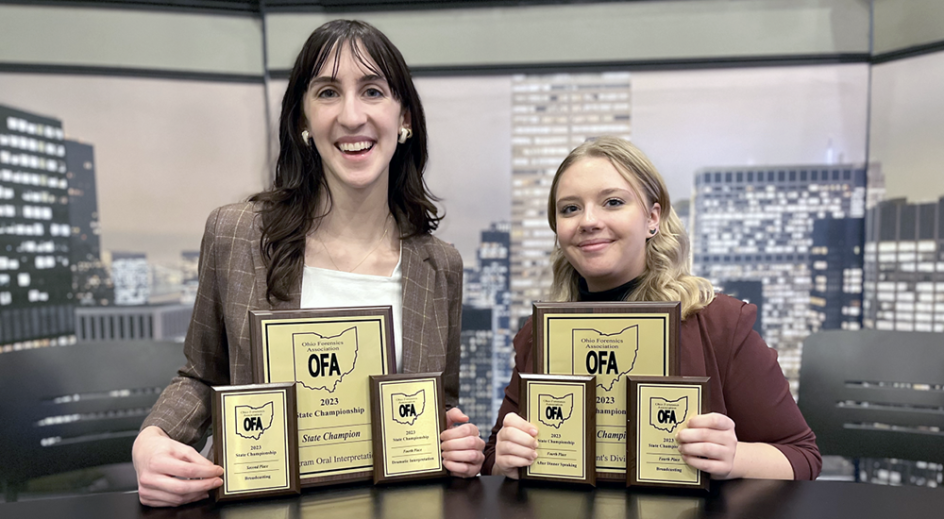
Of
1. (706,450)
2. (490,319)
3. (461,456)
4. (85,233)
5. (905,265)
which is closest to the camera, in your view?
(706,450)

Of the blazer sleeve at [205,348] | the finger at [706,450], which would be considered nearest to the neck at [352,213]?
the blazer sleeve at [205,348]

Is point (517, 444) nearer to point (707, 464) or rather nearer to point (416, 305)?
point (707, 464)

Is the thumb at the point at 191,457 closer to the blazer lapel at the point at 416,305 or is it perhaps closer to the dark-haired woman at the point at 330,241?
the dark-haired woman at the point at 330,241

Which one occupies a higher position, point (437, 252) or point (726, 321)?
point (437, 252)

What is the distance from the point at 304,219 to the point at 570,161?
70 cm

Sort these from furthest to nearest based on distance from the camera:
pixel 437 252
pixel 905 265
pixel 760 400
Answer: pixel 905 265
pixel 437 252
pixel 760 400

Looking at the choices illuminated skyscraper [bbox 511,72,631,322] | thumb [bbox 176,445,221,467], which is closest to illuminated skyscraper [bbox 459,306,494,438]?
illuminated skyscraper [bbox 511,72,631,322]

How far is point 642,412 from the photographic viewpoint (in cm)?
89

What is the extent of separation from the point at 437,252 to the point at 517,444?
2.02 feet

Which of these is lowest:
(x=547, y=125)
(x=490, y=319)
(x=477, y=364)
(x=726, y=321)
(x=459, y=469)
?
(x=477, y=364)

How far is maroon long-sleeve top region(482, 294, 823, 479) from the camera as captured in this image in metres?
1.16

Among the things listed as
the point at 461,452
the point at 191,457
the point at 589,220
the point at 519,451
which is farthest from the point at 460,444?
the point at 589,220

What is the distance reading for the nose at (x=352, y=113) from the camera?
118 cm

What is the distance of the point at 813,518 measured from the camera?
2.70 ft
